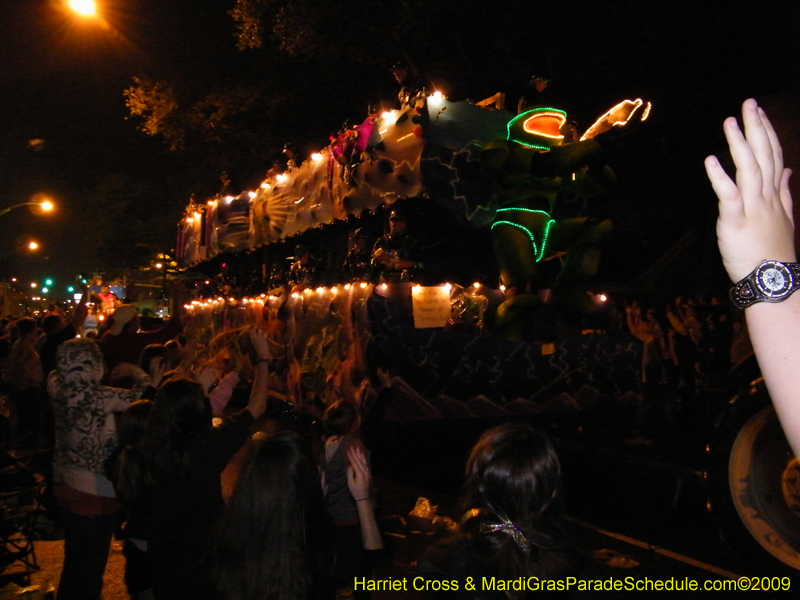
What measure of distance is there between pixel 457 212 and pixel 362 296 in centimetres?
188

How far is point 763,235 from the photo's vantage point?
1.37 metres

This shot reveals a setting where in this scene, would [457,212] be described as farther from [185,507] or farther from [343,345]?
[185,507]

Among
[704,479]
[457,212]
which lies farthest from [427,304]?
[704,479]

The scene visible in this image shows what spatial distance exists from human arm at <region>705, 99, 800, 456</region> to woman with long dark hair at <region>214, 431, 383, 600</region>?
1.57 m

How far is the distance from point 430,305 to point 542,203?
2041 millimetres

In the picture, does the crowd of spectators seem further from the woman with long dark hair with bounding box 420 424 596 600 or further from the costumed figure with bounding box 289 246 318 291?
the costumed figure with bounding box 289 246 318 291

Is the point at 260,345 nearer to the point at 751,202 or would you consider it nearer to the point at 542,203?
the point at 751,202

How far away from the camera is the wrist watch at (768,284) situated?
1.30 meters

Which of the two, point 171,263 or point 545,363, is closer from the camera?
point 545,363

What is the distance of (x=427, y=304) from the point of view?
9008mm

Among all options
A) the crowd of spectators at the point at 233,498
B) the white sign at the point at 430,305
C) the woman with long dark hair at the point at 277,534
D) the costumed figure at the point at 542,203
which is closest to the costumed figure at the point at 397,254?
the white sign at the point at 430,305

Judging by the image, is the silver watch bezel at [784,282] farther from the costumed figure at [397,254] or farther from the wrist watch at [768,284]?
the costumed figure at [397,254]

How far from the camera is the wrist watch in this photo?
51.1 inches

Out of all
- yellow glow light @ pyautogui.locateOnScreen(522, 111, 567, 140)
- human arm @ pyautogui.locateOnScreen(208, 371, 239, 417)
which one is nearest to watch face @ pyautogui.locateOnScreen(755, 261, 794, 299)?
human arm @ pyautogui.locateOnScreen(208, 371, 239, 417)
